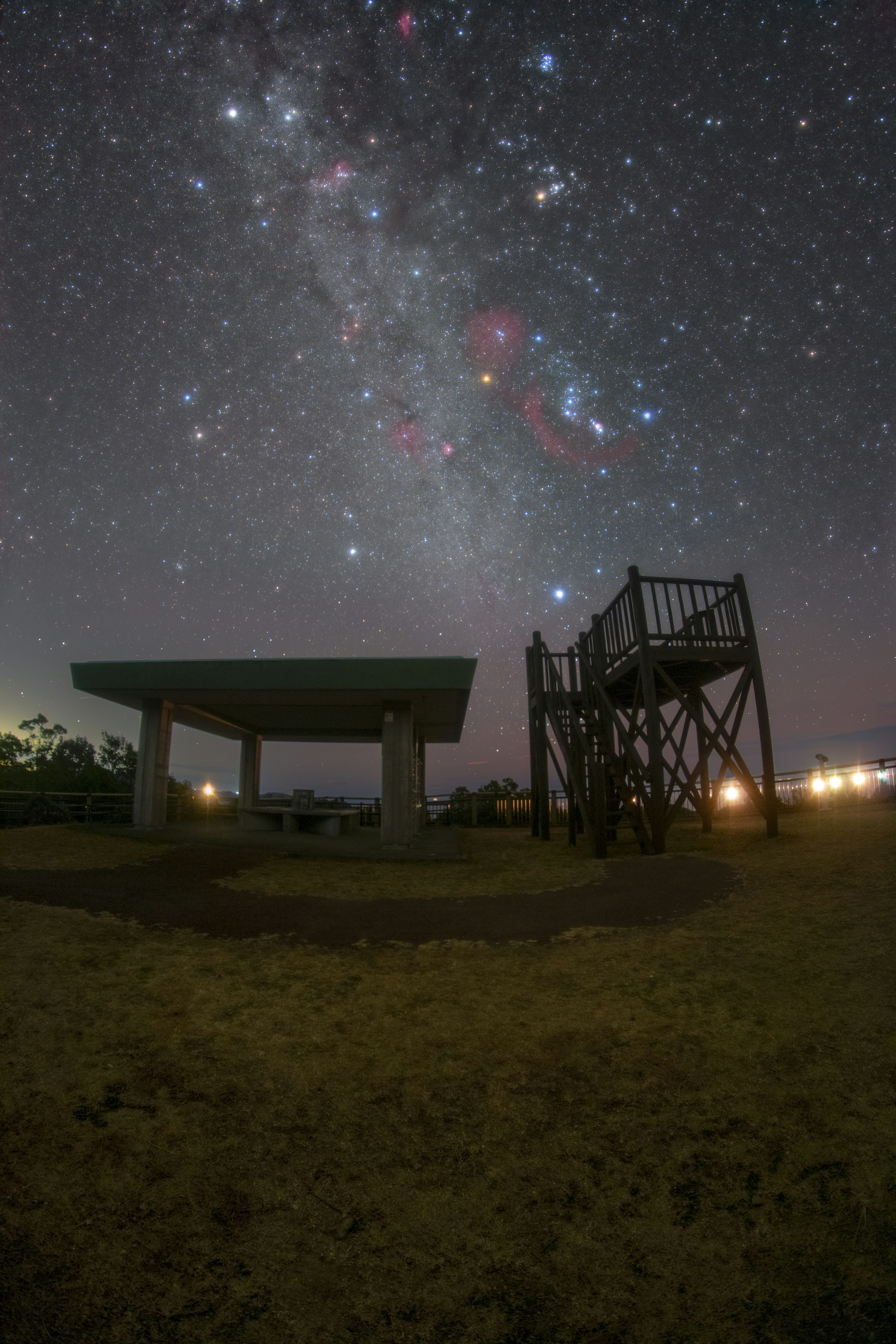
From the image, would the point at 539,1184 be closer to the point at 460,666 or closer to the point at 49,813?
the point at 460,666

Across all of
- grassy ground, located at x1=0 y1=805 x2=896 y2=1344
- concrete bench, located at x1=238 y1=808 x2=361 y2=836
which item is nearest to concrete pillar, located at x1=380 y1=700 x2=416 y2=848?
concrete bench, located at x1=238 y1=808 x2=361 y2=836

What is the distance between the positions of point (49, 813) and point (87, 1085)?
16274 millimetres

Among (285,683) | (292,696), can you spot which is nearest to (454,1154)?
(285,683)

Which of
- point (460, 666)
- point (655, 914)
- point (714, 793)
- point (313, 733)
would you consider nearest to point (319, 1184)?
point (655, 914)

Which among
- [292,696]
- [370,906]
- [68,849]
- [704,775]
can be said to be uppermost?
[292,696]

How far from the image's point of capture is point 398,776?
44.0ft

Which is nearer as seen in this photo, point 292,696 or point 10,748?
point 292,696

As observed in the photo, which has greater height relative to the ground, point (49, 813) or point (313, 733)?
point (313, 733)

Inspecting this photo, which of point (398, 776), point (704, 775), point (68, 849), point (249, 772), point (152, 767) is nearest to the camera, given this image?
point (68, 849)

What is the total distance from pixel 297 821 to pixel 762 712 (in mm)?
12743

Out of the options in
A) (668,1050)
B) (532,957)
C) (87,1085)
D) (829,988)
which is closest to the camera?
(87,1085)

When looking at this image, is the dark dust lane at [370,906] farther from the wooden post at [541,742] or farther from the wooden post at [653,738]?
the wooden post at [541,742]

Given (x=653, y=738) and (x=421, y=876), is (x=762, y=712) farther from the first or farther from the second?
(x=421, y=876)

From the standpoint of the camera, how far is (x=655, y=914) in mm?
5730
